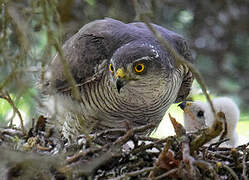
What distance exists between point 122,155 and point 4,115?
48.8 inches

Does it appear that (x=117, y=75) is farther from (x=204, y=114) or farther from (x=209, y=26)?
(x=209, y=26)

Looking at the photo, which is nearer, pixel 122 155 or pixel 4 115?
pixel 122 155

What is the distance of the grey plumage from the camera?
104 inches

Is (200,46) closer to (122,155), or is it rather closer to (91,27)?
(91,27)

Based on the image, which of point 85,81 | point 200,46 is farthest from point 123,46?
point 200,46

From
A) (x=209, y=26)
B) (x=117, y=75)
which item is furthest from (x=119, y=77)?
(x=209, y=26)

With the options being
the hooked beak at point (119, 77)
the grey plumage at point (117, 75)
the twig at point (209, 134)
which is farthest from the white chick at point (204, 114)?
the twig at point (209, 134)

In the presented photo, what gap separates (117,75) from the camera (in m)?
2.54

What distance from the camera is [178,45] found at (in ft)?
10.1

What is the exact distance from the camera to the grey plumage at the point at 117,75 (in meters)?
2.64

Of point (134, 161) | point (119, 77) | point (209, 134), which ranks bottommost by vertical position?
point (134, 161)

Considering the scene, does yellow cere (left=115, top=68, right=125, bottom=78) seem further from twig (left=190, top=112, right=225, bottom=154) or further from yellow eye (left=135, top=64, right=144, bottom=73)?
twig (left=190, top=112, right=225, bottom=154)

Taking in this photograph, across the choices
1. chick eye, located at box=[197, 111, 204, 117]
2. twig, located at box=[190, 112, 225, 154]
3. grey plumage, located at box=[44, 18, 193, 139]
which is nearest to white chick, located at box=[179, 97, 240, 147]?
chick eye, located at box=[197, 111, 204, 117]

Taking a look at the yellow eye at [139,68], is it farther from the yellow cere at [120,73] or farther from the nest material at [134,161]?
the nest material at [134,161]
